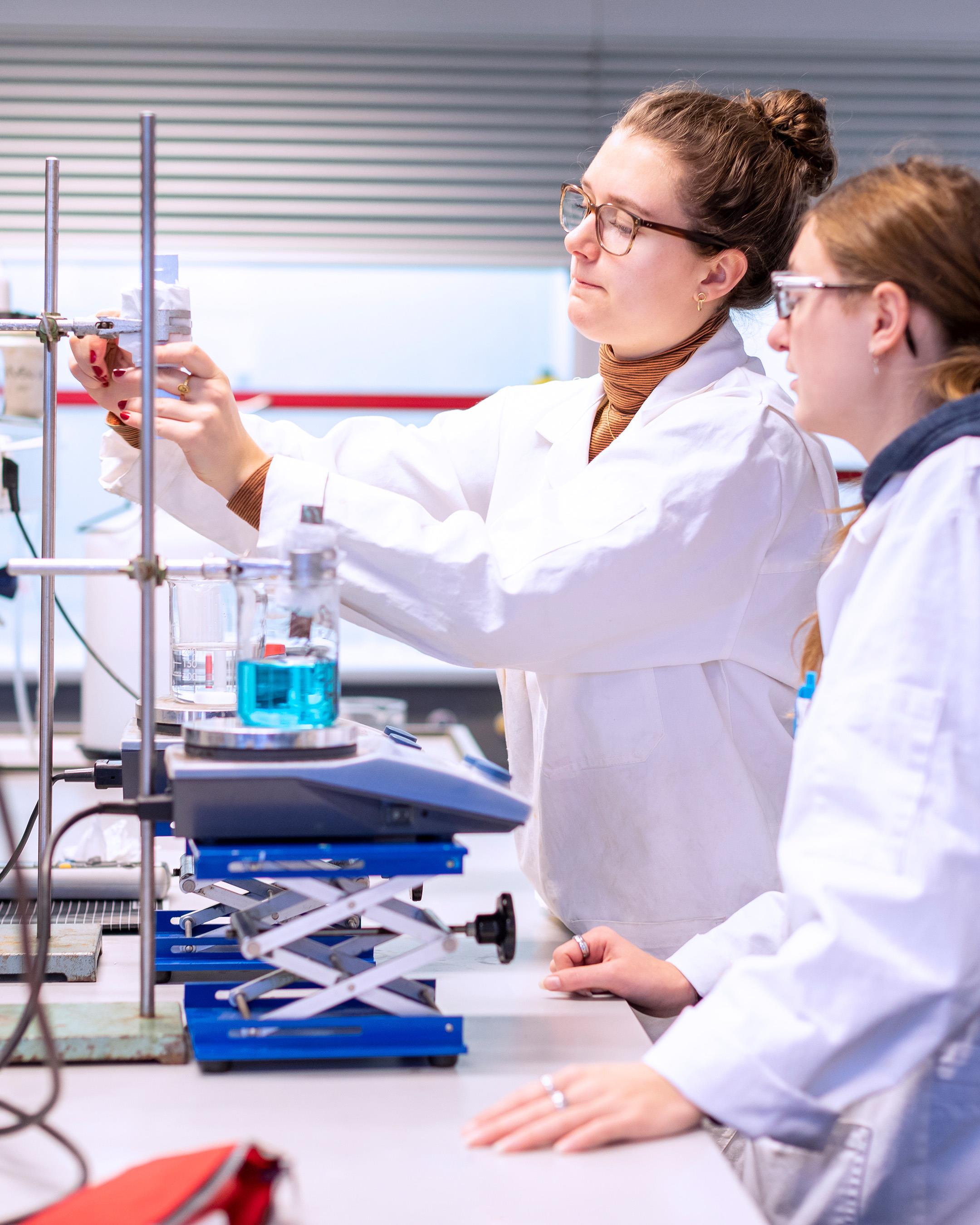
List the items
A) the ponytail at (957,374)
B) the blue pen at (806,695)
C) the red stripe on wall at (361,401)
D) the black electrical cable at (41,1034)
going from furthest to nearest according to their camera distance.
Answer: the red stripe on wall at (361,401), the blue pen at (806,695), the ponytail at (957,374), the black electrical cable at (41,1034)

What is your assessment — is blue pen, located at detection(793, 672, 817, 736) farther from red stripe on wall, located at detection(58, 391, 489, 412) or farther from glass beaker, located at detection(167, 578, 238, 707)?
red stripe on wall, located at detection(58, 391, 489, 412)

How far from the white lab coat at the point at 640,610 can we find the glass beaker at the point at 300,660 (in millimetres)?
125

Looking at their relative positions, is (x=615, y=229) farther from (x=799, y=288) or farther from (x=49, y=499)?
(x=49, y=499)

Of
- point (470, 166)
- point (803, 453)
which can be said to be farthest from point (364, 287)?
point (803, 453)

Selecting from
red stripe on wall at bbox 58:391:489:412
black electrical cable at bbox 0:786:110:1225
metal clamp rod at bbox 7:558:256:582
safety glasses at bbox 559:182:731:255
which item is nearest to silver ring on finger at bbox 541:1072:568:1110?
black electrical cable at bbox 0:786:110:1225

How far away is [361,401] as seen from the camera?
3268 mm

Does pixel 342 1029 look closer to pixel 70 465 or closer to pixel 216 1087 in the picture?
pixel 216 1087

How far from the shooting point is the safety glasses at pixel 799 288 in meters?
0.86

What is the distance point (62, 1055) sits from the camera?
82 cm

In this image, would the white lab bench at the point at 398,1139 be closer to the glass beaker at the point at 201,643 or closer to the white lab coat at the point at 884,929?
the white lab coat at the point at 884,929

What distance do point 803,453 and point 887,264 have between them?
1.13 ft

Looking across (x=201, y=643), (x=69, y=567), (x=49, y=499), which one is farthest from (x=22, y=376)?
(x=69, y=567)

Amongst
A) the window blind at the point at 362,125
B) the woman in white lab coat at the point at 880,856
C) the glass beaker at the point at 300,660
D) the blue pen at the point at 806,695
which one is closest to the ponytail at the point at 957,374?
the woman in white lab coat at the point at 880,856

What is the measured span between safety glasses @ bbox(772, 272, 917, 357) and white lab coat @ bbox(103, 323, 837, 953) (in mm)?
233
